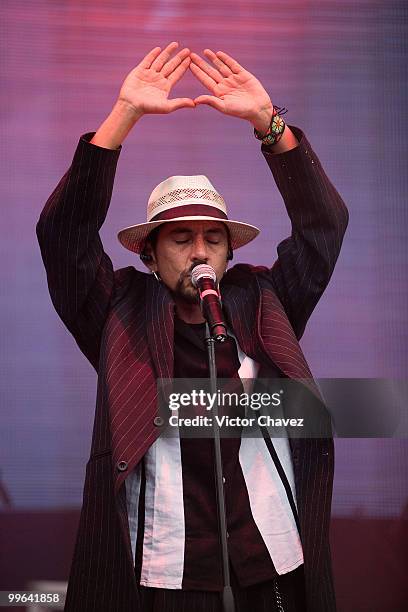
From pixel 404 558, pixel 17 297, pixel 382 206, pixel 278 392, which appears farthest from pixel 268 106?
pixel 404 558

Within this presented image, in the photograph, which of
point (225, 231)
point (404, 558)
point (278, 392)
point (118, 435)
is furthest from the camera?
point (404, 558)

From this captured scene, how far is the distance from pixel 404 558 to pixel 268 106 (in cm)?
148

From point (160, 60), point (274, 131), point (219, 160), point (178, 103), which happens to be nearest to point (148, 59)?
point (160, 60)

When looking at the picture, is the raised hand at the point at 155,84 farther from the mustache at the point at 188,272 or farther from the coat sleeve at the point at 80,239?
the mustache at the point at 188,272

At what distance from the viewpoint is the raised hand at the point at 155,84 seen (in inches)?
80.2

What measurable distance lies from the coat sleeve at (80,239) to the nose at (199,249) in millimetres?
196

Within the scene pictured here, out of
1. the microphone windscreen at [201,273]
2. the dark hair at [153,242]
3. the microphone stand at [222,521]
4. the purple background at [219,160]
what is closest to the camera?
the microphone stand at [222,521]

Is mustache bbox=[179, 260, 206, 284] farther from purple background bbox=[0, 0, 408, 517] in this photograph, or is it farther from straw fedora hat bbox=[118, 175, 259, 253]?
purple background bbox=[0, 0, 408, 517]

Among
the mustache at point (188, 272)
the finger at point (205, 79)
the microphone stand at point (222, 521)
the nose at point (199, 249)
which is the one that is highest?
the finger at point (205, 79)

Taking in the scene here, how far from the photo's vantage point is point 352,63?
2.97 metres

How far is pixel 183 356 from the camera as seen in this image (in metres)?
2.04

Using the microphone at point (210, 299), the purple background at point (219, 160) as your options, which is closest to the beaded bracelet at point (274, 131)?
the microphone at point (210, 299)

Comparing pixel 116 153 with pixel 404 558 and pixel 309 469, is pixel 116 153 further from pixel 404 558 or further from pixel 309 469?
pixel 404 558

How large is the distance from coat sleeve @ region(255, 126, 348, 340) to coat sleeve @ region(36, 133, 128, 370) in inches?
14.7
